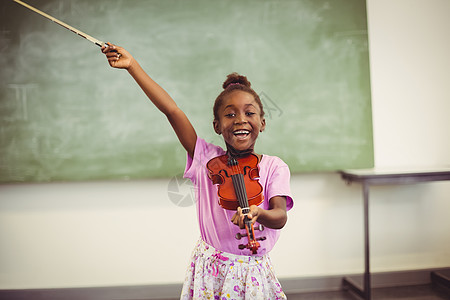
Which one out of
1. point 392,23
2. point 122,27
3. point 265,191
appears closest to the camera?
point 265,191

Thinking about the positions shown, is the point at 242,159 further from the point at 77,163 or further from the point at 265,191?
the point at 77,163

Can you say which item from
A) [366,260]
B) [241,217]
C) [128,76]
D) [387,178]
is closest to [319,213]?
[366,260]

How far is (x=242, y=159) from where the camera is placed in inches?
45.3

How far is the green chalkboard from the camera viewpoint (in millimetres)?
2637

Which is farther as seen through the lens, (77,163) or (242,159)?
(77,163)

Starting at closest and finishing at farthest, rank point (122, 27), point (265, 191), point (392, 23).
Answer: point (265, 191)
point (122, 27)
point (392, 23)

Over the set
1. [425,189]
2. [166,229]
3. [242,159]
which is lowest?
[166,229]

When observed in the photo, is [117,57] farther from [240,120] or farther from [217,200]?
[217,200]

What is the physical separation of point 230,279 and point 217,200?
0.24m

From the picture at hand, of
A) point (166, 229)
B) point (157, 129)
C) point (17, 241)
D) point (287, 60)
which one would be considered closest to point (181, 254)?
point (166, 229)

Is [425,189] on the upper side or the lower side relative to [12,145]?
lower

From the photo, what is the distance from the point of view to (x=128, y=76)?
2658 mm

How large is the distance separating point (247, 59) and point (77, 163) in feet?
4.79

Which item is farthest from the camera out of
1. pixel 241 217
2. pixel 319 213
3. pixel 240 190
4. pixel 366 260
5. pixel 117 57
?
pixel 319 213
